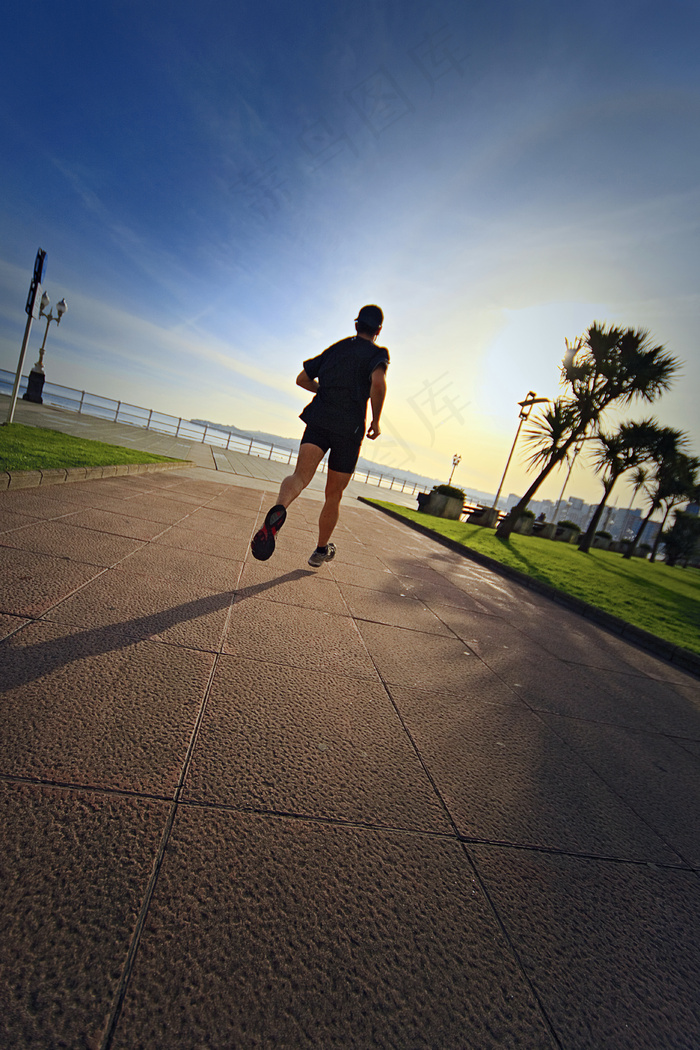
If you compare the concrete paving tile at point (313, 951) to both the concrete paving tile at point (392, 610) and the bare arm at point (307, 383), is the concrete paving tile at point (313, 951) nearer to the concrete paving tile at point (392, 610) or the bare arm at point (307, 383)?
the concrete paving tile at point (392, 610)

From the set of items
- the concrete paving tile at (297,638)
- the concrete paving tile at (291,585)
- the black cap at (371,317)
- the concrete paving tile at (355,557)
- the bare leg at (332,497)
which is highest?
the black cap at (371,317)

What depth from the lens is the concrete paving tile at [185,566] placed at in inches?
113

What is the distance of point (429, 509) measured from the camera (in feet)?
64.5

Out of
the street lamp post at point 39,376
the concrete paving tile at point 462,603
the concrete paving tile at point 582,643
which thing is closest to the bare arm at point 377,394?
the concrete paving tile at point 462,603

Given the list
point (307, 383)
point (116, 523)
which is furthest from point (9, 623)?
point (307, 383)

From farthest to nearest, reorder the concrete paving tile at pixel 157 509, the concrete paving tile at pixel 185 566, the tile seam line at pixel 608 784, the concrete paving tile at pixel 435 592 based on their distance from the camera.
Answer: the concrete paving tile at pixel 157 509 → the concrete paving tile at pixel 435 592 → the concrete paving tile at pixel 185 566 → the tile seam line at pixel 608 784

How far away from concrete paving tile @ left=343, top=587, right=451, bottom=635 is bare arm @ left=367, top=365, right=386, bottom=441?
1226mm

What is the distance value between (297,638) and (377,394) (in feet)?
6.10

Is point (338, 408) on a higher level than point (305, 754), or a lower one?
higher

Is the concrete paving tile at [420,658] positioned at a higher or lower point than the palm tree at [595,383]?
lower

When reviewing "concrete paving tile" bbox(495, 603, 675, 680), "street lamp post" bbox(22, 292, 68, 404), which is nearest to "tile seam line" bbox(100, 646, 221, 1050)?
"concrete paving tile" bbox(495, 603, 675, 680)

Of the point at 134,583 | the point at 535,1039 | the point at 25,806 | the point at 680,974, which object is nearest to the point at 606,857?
the point at 680,974

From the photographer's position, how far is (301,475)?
3277 millimetres

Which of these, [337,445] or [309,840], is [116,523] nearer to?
[337,445]
